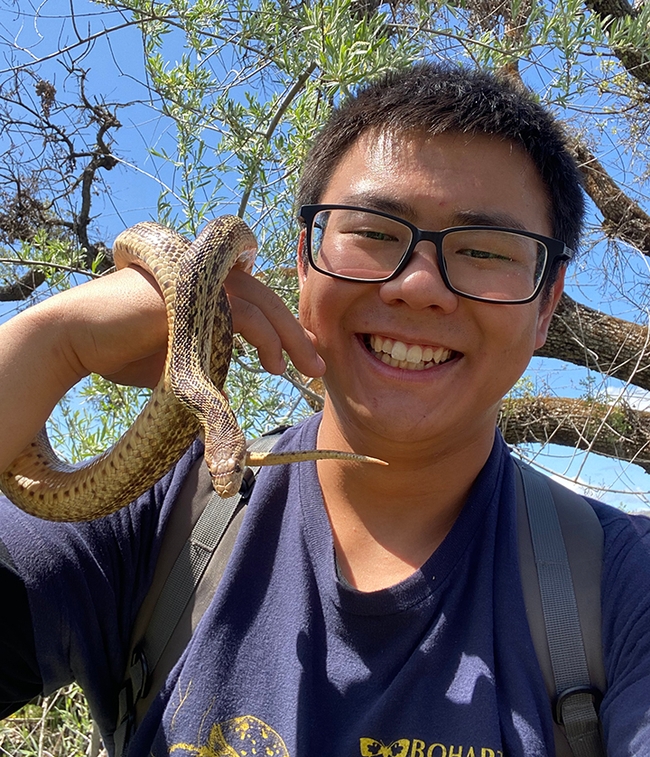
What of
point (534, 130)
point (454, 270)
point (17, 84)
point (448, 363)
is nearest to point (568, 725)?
point (448, 363)

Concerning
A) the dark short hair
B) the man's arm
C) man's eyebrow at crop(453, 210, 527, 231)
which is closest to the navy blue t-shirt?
the man's arm

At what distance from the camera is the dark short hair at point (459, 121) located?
223cm

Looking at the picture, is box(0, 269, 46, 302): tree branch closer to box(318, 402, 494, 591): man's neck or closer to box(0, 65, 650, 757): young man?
box(0, 65, 650, 757): young man

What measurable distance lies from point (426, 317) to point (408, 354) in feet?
0.42

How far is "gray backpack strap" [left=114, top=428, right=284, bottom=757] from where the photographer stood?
202 cm

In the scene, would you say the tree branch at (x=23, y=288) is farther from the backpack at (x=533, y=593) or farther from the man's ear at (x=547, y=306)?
the man's ear at (x=547, y=306)

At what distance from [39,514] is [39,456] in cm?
20

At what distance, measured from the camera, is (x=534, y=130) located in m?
2.33

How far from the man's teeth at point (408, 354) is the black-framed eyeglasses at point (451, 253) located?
0.63 feet

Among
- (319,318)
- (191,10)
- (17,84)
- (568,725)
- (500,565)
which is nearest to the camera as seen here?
(568,725)

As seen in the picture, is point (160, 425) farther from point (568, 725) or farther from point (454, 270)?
point (568, 725)

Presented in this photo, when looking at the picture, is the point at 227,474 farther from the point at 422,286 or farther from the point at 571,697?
the point at 571,697

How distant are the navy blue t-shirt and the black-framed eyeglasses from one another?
65 centimetres

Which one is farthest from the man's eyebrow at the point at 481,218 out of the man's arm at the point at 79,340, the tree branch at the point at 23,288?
the tree branch at the point at 23,288
